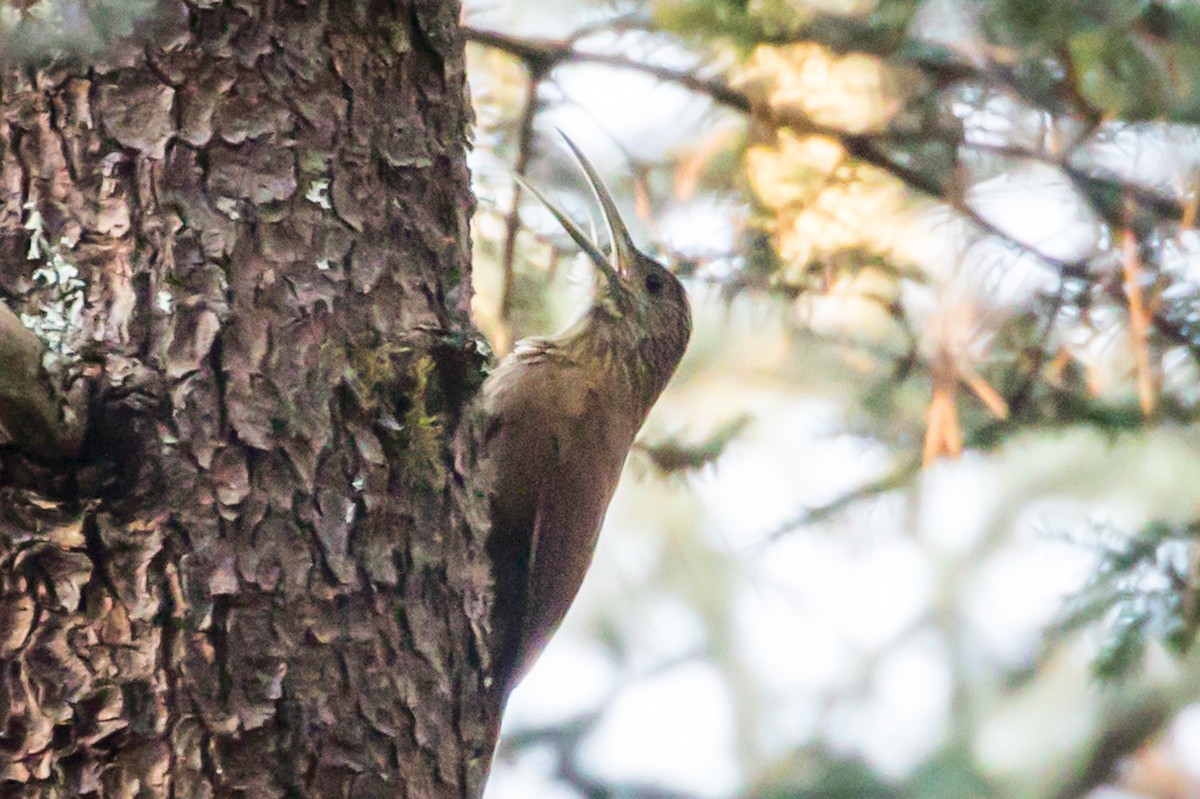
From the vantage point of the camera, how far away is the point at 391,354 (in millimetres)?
1879

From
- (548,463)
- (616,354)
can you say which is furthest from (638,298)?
(548,463)

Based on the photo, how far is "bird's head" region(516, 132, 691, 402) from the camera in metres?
3.27

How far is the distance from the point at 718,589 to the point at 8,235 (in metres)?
5.61

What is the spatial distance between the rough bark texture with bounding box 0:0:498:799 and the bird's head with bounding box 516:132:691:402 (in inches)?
50.4

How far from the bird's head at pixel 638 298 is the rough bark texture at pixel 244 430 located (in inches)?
50.4

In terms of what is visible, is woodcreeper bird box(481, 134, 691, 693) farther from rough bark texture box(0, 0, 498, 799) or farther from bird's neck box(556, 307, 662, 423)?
rough bark texture box(0, 0, 498, 799)

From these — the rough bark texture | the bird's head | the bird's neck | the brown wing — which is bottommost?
the rough bark texture

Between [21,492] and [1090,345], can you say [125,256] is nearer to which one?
[21,492]

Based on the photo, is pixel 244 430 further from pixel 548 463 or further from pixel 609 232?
pixel 609 232

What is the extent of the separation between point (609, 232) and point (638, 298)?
18cm

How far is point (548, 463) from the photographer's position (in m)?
2.90

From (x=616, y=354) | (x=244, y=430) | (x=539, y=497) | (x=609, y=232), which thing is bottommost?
(x=244, y=430)

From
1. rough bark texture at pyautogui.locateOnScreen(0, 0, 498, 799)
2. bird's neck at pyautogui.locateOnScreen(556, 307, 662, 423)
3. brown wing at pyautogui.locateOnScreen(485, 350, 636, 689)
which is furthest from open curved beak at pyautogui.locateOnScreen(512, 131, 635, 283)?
rough bark texture at pyautogui.locateOnScreen(0, 0, 498, 799)

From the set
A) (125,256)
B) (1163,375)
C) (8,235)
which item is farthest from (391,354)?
(1163,375)
